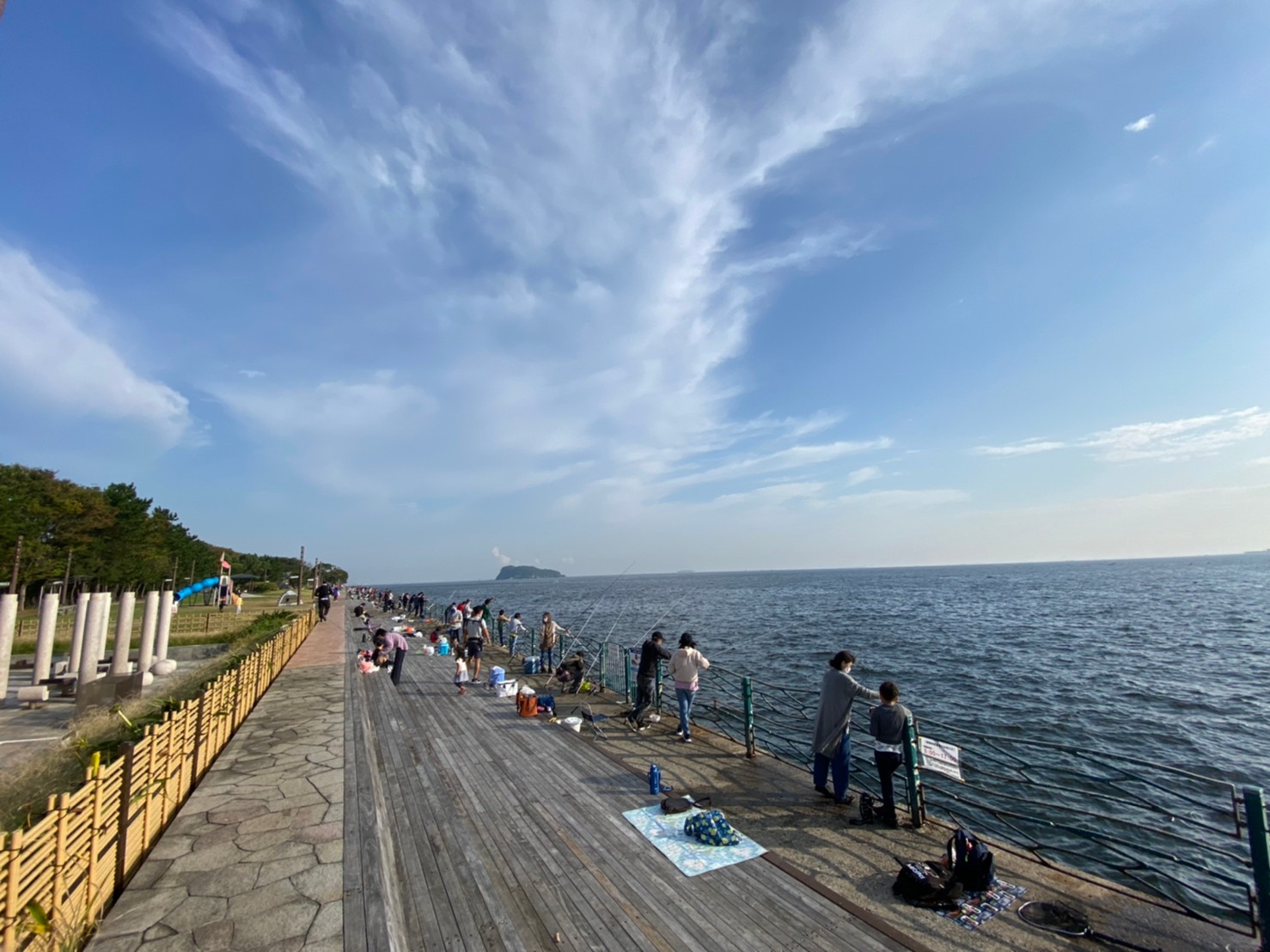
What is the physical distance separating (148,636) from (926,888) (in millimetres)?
25984

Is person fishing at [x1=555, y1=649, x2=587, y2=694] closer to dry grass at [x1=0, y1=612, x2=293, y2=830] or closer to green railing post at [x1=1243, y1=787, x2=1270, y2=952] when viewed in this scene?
dry grass at [x1=0, y1=612, x2=293, y2=830]

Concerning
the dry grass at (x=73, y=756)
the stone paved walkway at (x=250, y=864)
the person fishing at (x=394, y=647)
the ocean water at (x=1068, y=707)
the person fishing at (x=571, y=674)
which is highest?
the person fishing at (x=394, y=647)

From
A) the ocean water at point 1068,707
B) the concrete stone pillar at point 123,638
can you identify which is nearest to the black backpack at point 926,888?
the ocean water at point 1068,707

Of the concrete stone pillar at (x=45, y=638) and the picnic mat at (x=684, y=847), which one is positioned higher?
the concrete stone pillar at (x=45, y=638)

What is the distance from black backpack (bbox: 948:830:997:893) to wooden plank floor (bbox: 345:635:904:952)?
133 centimetres

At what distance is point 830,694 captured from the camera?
8133 millimetres

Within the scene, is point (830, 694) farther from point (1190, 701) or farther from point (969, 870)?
point (1190, 701)

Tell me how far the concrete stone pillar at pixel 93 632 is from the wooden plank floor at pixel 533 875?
1595 cm

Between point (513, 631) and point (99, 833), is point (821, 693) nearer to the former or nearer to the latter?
point (99, 833)

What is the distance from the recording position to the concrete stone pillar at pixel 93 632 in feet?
64.2

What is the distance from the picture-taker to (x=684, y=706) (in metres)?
10.8

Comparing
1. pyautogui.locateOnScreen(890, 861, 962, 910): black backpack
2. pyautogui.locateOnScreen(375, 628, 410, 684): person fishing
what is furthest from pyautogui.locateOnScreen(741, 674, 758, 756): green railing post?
pyautogui.locateOnScreen(375, 628, 410, 684): person fishing

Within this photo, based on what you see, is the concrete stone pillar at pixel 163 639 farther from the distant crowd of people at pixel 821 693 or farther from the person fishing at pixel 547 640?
the person fishing at pixel 547 640

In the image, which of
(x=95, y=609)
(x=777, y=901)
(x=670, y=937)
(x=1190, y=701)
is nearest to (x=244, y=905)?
(x=670, y=937)
